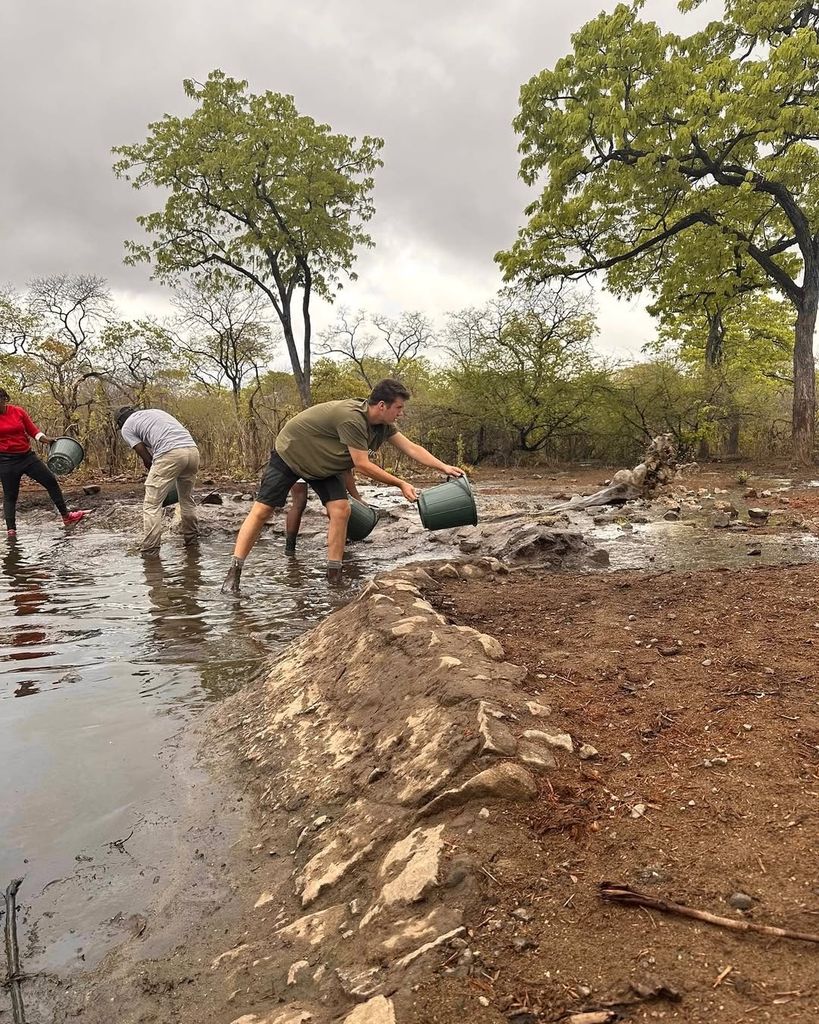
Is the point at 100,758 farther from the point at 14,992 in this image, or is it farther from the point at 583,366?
the point at 583,366

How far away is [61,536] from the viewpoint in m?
9.03

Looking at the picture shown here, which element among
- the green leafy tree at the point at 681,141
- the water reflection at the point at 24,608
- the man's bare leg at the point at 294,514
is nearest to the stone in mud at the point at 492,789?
the water reflection at the point at 24,608

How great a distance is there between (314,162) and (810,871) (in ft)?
75.8

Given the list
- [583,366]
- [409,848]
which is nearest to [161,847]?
[409,848]

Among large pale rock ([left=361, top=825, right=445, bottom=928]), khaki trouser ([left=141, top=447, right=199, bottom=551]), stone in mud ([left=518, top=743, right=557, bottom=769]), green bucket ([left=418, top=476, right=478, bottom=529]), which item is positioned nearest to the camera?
large pale rock ([left=361, top=825, right=445, bottom=928])

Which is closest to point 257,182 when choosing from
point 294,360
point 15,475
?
point 294,360

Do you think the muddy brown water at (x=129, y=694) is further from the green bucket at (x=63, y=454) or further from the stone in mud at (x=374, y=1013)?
the green bucket at (x=63, y=454)

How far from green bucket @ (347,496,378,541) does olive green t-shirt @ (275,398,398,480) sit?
1156 mm

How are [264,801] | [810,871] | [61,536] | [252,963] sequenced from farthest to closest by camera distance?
[61,536] < [264,801] < [252,963] < [810,871]

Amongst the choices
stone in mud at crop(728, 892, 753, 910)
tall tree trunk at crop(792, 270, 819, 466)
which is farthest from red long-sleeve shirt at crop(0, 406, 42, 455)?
tall tree trunk at crop(792, 270, 819, 466)

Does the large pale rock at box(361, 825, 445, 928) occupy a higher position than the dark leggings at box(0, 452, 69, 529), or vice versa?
the dark leggings at box(0, 452, 69, 529)

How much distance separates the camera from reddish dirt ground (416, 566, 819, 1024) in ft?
3.70

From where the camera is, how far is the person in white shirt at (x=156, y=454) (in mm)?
7305

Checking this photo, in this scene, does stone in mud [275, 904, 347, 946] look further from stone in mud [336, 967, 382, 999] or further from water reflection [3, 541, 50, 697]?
water reflection [3, 541, 50, 697]
